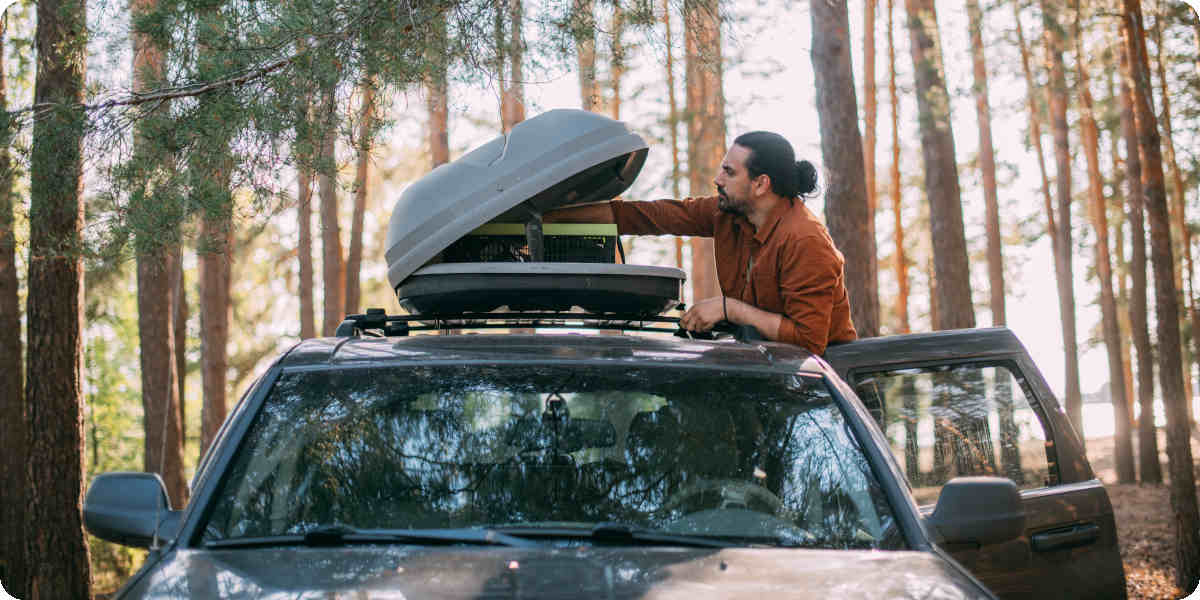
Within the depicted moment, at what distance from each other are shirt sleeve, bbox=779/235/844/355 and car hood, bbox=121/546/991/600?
1955mm

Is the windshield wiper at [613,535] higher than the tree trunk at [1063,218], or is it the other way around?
the tree trunk at [1063,218]

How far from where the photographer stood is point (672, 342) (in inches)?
153

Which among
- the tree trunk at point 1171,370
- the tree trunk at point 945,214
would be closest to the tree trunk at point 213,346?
the tree trunk at point 945,214

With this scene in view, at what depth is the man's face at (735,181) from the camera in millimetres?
5438

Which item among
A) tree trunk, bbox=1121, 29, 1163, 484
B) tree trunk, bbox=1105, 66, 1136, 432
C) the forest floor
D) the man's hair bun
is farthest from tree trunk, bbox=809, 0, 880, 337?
tree trunk, bbox=1105, 66, 1136, 432

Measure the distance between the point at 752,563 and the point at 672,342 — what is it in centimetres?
123

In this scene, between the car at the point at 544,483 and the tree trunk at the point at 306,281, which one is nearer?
the car at the point at 544,483

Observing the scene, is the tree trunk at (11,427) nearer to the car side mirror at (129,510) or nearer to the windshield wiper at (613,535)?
the car side mirror at (129,510)

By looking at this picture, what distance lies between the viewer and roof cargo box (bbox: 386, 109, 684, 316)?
430 cm

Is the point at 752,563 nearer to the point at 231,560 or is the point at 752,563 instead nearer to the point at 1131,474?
the point at 231,560

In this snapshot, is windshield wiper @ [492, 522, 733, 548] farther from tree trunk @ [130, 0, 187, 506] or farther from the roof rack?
tree trunk @ [130, 0, 187, 506]

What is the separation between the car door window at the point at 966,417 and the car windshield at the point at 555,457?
1615 mm

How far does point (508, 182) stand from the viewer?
458 centimetres

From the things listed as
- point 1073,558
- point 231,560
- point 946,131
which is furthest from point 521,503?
point 946,131
